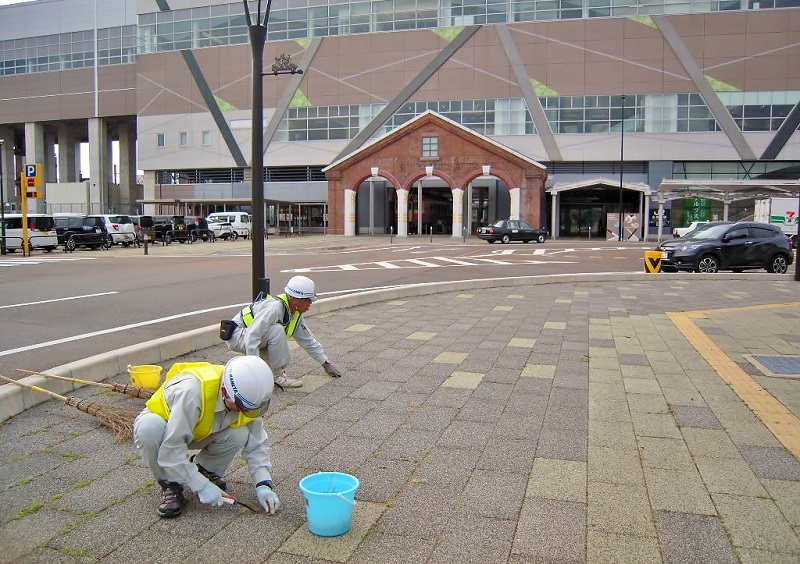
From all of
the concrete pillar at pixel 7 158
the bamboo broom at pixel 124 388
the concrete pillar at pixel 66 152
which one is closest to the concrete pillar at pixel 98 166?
the concrete pillar at pixel 66 152

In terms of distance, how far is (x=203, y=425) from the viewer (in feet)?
11.6

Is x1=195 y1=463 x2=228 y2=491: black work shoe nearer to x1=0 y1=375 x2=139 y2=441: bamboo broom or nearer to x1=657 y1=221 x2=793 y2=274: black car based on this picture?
x1=0 y1=375 x2=139 y2=441: bamboo broom

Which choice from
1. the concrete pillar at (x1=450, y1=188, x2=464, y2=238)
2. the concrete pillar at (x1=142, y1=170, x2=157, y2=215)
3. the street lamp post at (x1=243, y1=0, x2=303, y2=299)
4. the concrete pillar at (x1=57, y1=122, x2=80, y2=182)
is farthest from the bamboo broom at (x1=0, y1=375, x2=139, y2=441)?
the concrete pillar at (x1=57, y1=122, x2=80, y2=182)

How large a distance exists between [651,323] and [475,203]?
4642 cm

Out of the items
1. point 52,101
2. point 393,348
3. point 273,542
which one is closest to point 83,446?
point 273,542

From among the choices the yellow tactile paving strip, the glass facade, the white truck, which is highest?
the glass facade

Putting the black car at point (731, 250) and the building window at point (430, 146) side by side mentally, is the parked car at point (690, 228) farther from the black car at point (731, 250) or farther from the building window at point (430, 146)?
the building window at point (430, 146)

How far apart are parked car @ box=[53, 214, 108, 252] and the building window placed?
25028mm

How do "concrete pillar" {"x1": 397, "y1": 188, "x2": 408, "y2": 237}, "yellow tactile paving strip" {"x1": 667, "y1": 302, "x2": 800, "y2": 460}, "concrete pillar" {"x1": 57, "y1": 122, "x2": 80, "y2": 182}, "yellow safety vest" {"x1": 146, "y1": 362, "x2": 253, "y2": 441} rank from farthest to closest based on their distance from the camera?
"concrete pillar" {"x1": 57, "y1": 122, "x2": 80, "y2": 182}
"concrete pillar" {"x1": 397, "y1": 188, "x2": 408, "y2": 237}
"yellow tactile paving strip" {"x1": 667, "y1": 302, "x2": 800, "y2": 460}
"yellow safety vest" {"x1": 146, "y1": 362, "x2": 253, "y2": 441}

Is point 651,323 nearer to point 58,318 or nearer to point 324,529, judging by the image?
point 324,529

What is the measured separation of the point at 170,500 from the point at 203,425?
1.49 feet

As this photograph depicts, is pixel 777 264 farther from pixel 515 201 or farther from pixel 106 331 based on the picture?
pixel 515 201

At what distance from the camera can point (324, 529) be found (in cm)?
330

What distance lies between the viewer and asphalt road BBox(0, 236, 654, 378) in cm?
843
